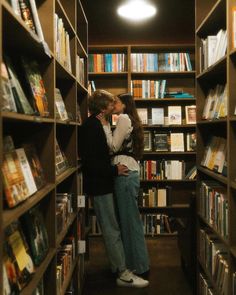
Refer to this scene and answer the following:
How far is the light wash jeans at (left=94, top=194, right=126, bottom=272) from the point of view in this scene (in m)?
2.94

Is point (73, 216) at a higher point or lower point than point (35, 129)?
lower

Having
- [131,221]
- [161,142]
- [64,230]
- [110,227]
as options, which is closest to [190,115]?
[161,142]

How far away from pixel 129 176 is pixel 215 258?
101 cm

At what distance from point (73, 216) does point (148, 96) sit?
243cm

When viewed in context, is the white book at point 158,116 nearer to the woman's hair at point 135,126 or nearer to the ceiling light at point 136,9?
the ceiling light at point 136,9

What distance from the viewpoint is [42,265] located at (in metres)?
1.59

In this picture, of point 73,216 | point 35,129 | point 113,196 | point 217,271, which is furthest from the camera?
point 113,196

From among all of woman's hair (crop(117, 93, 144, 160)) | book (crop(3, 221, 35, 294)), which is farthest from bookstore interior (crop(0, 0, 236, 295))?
woman's hair (crop(117, 93, 144, 160))

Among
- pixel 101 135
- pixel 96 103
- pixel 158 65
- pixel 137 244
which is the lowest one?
pixel 137 244

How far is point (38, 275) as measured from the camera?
4.89 ft

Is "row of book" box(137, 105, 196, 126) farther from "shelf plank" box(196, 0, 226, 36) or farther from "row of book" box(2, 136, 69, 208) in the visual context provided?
"row of book" box(2, 136, 69, 208)

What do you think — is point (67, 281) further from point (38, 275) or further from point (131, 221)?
point (131, 221)

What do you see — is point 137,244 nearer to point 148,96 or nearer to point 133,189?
point 133,189

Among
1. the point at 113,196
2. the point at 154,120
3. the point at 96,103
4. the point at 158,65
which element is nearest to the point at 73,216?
the point at 113,196
